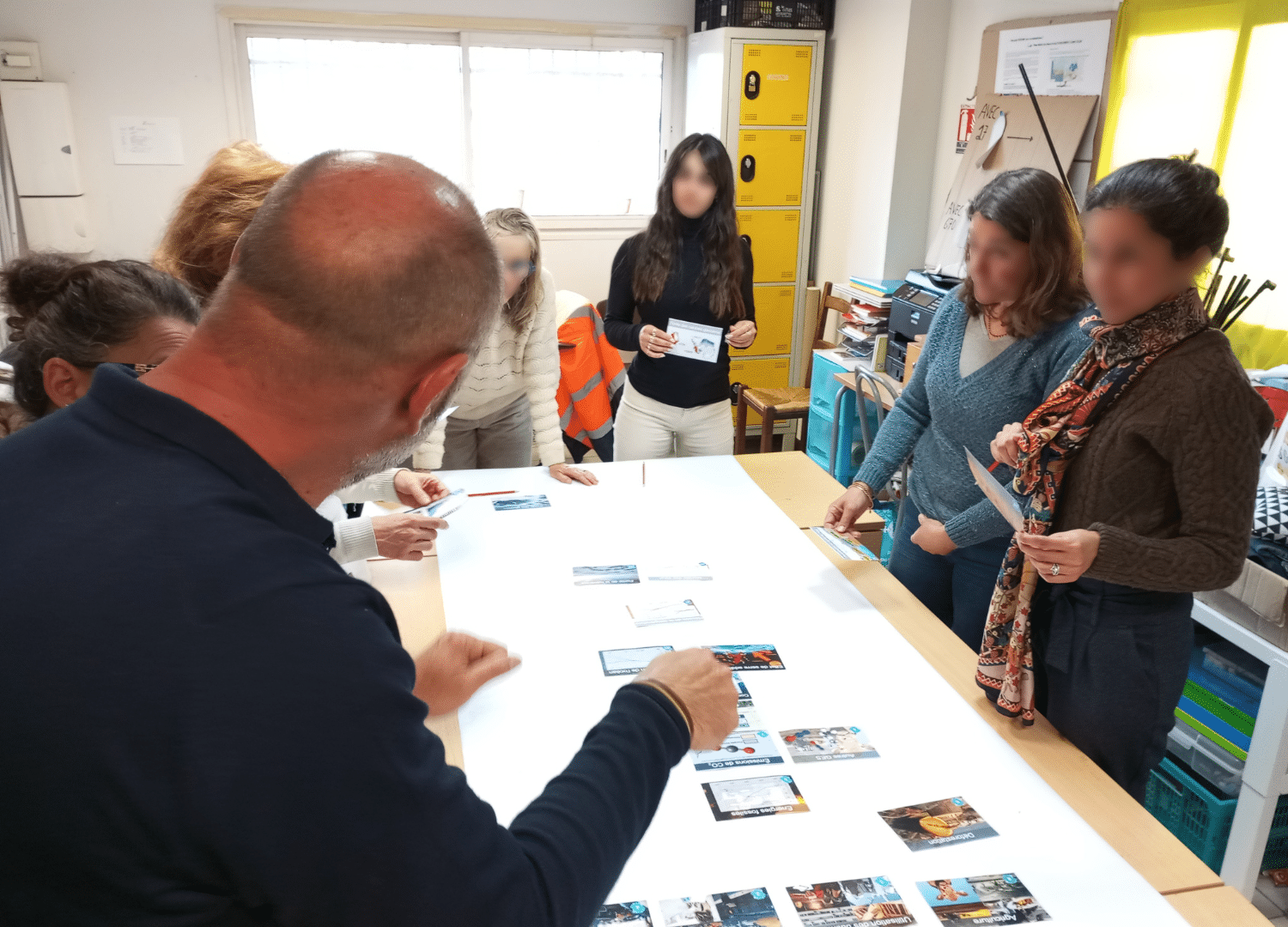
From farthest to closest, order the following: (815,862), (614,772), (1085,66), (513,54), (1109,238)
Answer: (513,54)
(1085,66)
(1109,238)
(815,862)
(614,772)

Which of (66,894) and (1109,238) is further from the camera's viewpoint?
(1109,238)

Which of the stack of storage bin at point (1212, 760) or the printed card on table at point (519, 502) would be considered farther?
the printed card on table at point (519, 502)

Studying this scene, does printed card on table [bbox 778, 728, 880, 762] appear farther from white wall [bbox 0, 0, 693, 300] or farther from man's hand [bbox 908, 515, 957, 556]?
white wall [bbox 0, 0, 693, 300]

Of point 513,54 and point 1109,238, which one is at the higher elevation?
point 513,54

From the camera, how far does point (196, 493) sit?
0.65m

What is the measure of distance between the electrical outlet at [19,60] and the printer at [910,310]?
161 inches

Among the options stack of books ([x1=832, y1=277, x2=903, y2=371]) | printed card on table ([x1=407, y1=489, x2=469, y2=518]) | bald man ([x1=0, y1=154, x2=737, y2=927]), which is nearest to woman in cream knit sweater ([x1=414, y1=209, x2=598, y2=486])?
printed card on table ([x1=407, y1=489, x2=469, y2=518])

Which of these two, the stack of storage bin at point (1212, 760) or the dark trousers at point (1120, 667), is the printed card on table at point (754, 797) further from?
the stack of storage bin at point (1212, 760)

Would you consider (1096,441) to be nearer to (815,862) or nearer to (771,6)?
(815,862)

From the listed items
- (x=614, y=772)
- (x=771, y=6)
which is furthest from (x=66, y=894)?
(x=771, y=6)

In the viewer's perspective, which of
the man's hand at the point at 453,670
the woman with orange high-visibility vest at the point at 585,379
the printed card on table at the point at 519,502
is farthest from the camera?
A: the woman with orange high-visibility vest at the point at 585,379

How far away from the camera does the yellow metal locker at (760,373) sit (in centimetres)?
519

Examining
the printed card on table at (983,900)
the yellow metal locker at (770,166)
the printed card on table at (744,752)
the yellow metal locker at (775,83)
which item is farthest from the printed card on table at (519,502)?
the yellow metal locker at (775,83)

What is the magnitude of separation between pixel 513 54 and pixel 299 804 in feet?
17.2
